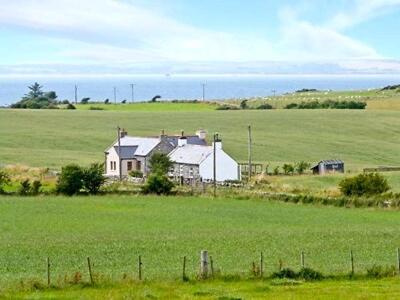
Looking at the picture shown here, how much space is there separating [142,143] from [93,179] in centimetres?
2058

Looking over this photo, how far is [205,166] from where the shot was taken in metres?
73.0

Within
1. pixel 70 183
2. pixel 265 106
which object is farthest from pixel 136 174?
pixel 265 106

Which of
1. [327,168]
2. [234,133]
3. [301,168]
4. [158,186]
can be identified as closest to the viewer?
[158,186]

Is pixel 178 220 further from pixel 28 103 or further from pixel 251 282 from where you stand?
pixel 28 103

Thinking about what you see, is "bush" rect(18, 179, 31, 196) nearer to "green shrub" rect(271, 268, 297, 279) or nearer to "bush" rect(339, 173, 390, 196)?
"bush" rect(339, 173, 390, 196)

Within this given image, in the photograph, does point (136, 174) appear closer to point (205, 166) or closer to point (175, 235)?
point (205, 166)

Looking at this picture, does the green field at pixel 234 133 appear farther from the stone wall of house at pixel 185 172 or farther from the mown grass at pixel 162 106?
the mown grass at pixel 162 106

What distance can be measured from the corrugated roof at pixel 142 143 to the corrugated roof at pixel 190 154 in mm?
2379

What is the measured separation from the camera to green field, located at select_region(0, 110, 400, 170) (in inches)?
3637

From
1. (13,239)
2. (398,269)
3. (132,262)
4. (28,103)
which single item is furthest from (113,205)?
(28,103)

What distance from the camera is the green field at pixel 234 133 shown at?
303 feet

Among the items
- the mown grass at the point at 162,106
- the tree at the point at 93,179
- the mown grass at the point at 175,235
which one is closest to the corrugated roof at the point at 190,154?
the tree at the point at 93,179

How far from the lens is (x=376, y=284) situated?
23.4 m

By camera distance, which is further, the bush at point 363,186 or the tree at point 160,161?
the tree at point 160,161
